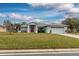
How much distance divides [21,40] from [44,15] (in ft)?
2.53

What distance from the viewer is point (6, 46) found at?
12688 centimetres

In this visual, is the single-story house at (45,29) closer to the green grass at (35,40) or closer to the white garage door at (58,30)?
the white garage door at (58,30)

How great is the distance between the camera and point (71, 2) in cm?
12675

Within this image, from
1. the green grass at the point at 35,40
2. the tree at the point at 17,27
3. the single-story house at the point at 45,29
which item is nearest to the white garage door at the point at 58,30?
the single-story house at the point at 45,29

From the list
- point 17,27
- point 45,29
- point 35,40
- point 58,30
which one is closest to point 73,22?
point 58,30

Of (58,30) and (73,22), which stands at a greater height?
(73,22)

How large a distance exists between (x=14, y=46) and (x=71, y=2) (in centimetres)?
163

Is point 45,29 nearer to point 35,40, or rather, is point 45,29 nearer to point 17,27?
point 35,40

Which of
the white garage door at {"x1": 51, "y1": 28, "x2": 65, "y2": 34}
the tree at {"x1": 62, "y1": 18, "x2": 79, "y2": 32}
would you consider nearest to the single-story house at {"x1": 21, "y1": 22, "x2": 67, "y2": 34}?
the white garage door at {"x1": 51, "y1": 28, "x2": 65, "y2": 34}

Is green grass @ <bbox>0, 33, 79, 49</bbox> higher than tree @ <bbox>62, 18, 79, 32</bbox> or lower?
lower

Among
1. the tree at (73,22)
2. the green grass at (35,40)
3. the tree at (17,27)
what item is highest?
the tree at (73,22)

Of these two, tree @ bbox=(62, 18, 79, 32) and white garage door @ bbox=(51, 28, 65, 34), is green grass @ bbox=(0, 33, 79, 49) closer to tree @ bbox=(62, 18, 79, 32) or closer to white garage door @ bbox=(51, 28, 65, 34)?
white garage door @ bbox=(51, 28, 65, 34)

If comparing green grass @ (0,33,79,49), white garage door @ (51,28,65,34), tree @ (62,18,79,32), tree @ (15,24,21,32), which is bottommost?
green grass @ (0,33,79,49)

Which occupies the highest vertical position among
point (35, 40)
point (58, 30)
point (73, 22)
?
point (73, 22)
